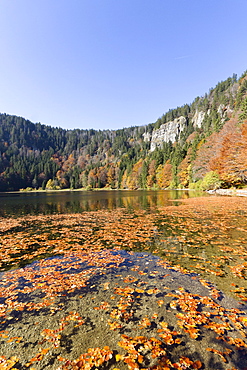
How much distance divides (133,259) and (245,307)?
4.63 metres

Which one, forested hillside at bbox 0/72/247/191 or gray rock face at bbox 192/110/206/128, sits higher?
gray rock face at bbox 192/110/206/128

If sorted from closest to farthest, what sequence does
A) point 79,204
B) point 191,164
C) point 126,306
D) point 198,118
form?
A: point 126,306
point 79,204
point 191,164
point 198,118

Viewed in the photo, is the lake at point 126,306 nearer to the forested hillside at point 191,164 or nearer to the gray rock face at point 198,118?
the forested hillside at point 191,164

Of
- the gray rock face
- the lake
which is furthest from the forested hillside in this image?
the lake

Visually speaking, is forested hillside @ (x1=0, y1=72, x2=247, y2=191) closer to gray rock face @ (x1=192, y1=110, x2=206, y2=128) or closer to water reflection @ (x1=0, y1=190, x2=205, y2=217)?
gray rock face @ (x1=192, y1=110, x2=206, y2=128)

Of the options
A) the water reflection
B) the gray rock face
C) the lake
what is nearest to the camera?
the lake

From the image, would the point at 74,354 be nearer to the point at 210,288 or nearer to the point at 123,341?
the point at 123,341

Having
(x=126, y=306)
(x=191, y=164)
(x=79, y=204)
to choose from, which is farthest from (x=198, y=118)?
(x=126, y=306)

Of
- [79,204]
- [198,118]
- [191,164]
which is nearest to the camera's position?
[79,204]

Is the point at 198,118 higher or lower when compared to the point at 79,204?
higher

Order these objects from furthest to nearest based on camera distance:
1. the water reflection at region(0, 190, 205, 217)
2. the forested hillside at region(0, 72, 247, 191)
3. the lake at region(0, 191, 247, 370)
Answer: the forested hillside at region(0, 72, 247, 191) < the water reflection at region(0, 190, 205, 217) < the lake at region(0, 191, 247, 370)

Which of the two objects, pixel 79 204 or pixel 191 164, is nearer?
pixel 79 204

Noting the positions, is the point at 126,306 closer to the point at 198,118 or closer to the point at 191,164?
the point at 191,164

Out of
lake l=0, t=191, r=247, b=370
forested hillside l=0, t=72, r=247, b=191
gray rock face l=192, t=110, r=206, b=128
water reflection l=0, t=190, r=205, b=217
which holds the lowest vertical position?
water reflection l=0, t=190, r=205, b=217
